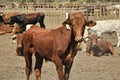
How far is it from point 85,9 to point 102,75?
18.6m

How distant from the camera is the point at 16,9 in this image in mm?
33250

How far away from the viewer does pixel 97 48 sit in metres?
16.5

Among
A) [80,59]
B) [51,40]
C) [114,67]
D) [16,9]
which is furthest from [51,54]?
[16,9]

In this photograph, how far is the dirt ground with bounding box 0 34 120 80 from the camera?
10508 millimetres

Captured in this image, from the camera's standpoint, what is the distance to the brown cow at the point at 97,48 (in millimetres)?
16208

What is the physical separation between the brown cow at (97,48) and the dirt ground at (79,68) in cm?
33

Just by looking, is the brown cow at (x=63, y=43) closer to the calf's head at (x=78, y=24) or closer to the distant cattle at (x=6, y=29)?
the calf's head at (x=78, y=24)

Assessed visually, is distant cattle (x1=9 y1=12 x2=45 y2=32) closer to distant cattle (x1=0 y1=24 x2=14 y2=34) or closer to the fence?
the fence

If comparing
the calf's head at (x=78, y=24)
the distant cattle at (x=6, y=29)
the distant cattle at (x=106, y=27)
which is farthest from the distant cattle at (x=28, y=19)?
the calf's head at (x=78, y=24)

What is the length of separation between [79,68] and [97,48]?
4502 millimetres

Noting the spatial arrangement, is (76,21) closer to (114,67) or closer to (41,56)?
(41,56)

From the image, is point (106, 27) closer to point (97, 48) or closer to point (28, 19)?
point (97, 48)

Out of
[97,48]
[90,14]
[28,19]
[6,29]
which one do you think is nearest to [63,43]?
[97,48]

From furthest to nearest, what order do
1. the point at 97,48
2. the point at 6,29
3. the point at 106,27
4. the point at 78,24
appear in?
the point at 6,29 → the point at 106,27 → the point at 97,48 → the point at 78,24
